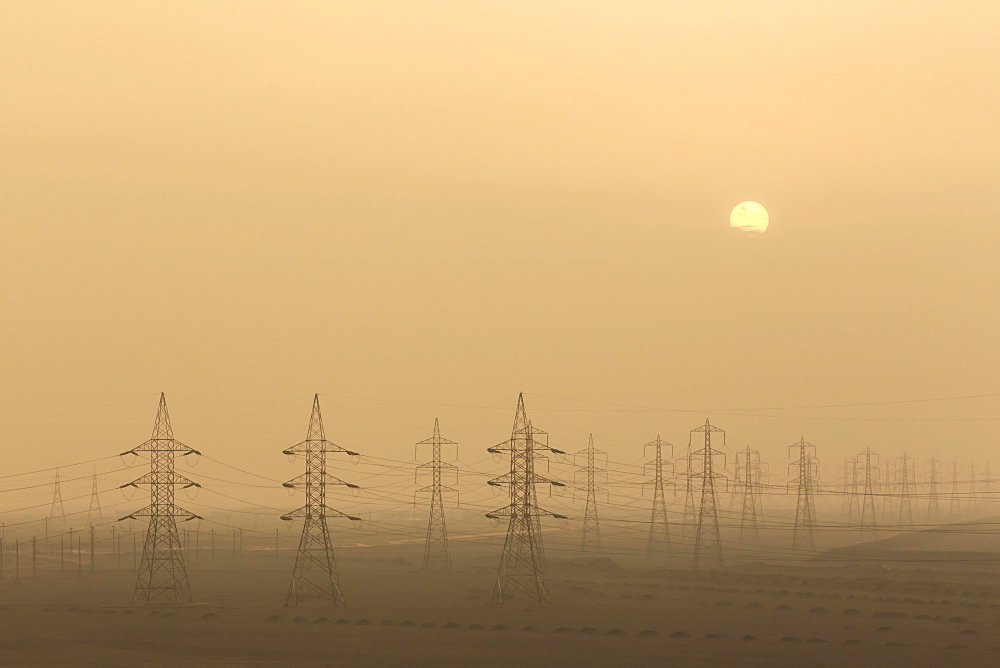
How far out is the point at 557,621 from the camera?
11538cm

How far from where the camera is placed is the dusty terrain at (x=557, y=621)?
9400cm

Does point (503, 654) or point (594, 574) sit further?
point (594, 574)

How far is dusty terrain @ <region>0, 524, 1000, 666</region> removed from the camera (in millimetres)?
94000

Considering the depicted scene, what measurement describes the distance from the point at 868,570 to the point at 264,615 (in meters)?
93.9

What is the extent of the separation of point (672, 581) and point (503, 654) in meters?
73.1

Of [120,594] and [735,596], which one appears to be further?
[120,594]

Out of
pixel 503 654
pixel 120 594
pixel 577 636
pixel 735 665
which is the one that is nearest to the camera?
pixel 735 665

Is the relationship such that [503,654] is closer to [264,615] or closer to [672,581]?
[264,615]

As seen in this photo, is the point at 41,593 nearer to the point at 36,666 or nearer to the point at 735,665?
the point at 36,666

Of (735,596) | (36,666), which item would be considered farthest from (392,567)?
(36,666)

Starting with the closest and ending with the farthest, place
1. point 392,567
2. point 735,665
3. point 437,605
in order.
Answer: point 735,665 → point 437,605 → point 392,567

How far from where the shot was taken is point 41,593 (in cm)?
16062

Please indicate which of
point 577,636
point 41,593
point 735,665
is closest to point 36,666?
point 577,636

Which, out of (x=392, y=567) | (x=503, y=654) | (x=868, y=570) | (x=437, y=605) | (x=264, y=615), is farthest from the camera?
(x=392, y=567)
